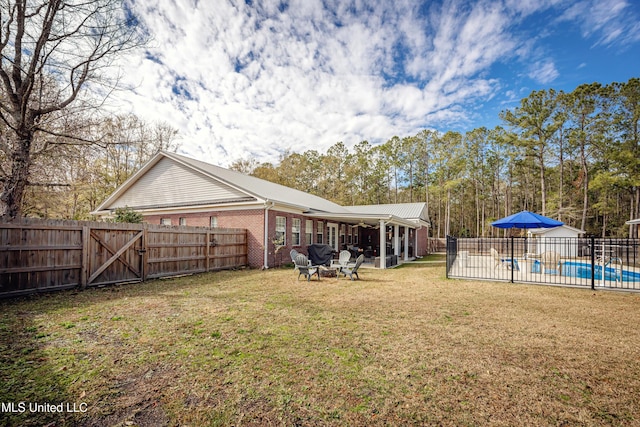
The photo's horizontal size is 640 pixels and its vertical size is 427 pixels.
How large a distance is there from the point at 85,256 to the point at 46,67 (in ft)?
21.3

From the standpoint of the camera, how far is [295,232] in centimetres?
1598

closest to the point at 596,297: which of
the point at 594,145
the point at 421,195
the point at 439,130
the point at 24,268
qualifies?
the point at 24,268

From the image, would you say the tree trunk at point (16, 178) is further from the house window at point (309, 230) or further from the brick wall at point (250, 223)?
the house window at point (309, 230)

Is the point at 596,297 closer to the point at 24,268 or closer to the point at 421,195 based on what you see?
the point at 24,268

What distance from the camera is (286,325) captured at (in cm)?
530

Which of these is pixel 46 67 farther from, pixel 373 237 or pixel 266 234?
pixel 373 237

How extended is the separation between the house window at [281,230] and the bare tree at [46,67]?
808cm

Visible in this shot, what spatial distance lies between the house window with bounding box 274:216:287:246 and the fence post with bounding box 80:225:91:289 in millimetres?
7405

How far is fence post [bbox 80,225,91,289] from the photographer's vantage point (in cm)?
812

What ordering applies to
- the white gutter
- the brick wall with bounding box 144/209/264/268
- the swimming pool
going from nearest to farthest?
the swimming pool
the white gutter
the brick wall with bounding box 144/209/264/268

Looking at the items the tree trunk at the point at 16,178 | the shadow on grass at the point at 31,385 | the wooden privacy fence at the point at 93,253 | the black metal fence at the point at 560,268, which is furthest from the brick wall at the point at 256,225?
the shadow on grass at the point at 31,385

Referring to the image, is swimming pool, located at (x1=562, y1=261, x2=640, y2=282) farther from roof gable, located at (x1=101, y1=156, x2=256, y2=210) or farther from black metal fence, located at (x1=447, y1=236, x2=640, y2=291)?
roof gable, located at (x1=101, y1=156, x2=256, y2=210)

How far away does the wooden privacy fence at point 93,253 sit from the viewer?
22.8 feet

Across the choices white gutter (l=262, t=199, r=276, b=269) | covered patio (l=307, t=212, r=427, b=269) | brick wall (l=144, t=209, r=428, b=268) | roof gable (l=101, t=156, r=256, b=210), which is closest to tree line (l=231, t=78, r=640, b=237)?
covered patio (l=307, t=212, r=427, b=269)
